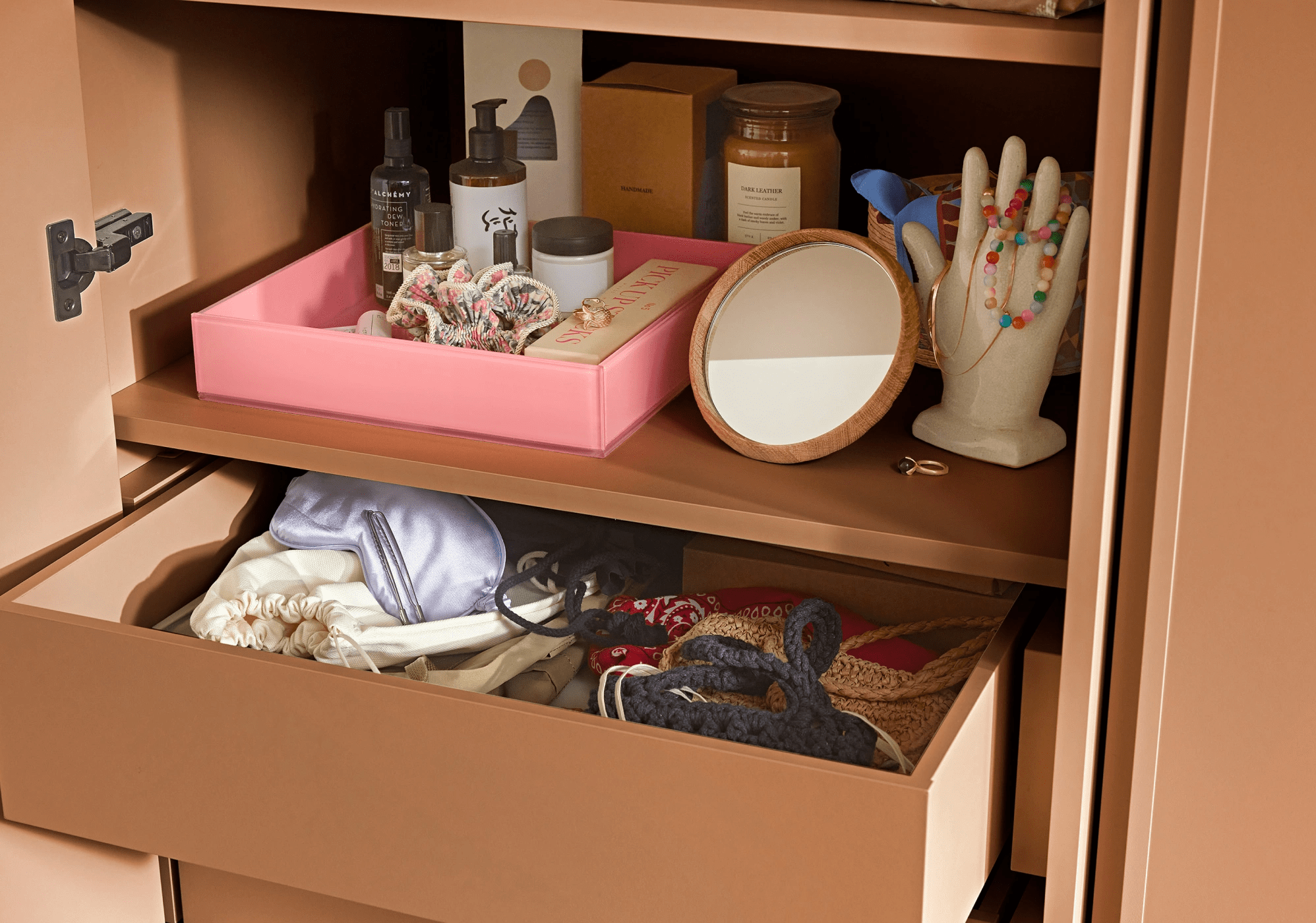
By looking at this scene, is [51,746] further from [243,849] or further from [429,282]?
[429,282]

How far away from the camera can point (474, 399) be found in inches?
37.3

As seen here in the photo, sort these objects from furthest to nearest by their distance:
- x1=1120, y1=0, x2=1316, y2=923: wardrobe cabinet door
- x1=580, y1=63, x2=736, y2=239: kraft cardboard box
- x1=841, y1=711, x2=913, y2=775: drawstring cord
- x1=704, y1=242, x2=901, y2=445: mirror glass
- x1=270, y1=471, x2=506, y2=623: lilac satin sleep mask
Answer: x1=580, y1=63, x2=736, y2=239: kraft cardboard box → x1=270, y1=471, x2=506, y2=623: lilac satin sleep mask → x1=704, y1=242, x2=901, y2=445: mirror glass → x1=841, y1=711, x2=913, y2=775: drawstring cord → x1=1120, y1=0, x2=1316, y2=923: wardrobe cabinet door

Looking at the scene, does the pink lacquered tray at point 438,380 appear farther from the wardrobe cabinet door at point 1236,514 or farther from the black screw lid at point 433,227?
the wardrobe cabinet door at point 1236,514

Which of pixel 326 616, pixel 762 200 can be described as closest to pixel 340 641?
pixel 326 616

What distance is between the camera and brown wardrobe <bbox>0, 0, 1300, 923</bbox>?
69 cm

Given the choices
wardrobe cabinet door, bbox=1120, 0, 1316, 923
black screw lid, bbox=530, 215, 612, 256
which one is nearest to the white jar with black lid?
black screw lid, bbox=530, 215, 612, 256

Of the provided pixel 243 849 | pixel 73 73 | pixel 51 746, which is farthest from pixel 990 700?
pixel 73 73

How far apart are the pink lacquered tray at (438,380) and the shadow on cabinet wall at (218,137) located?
74 mm

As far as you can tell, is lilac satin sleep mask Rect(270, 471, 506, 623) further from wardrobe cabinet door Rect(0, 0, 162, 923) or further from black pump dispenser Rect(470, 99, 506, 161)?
black pump dispenser Rect(470, 99, 506, 161)

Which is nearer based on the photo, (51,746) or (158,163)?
(51,746)

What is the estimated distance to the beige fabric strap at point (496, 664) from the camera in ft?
3.06

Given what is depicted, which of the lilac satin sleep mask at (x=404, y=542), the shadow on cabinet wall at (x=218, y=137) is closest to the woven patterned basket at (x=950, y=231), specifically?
the lilac satin sleep mask at (x=404, y=542)

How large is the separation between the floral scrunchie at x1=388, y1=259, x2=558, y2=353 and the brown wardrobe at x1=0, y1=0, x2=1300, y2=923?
0.09 meters

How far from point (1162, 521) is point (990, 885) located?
333 millimetres
